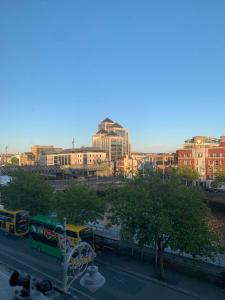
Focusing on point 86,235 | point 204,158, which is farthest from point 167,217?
point 204,158

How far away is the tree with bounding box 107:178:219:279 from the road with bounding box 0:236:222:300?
5.99 feet

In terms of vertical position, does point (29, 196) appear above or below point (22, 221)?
above

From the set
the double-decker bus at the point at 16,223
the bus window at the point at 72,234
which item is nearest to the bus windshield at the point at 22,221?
the double-decker bus at the point at 16,223

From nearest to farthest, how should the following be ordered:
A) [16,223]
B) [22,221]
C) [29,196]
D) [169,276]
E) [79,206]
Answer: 1. [169,276]
2. [79,206]
3. [16,223]
4. [22,221]
5. [29,196]

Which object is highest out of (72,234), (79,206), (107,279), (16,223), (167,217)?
(167,217)

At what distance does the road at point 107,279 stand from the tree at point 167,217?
183 centimetres

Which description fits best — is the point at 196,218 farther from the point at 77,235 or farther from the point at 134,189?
the point at 77,235

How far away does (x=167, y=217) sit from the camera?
69.9ft

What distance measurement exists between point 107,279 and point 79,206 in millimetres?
8582

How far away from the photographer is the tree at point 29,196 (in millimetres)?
37062

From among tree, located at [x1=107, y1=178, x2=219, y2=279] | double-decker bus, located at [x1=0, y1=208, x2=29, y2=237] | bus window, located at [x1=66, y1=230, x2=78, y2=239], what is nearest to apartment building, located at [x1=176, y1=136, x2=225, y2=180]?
double-decker bus, located at [x1=0, y1=208, x2=29, y2=237]

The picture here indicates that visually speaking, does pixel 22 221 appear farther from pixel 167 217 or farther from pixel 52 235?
pixel 167 217

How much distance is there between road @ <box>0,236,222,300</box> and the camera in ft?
65.1

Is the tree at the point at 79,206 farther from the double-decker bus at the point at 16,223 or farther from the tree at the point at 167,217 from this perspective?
the tree at the point at 167,217
